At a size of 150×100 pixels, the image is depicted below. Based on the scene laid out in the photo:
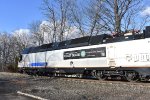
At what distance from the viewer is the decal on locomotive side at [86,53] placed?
80.7ft

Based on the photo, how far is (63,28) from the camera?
66938 mm

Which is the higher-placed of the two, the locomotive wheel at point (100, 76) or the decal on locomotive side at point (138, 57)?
the decal on locomotive side at point (138, 57)

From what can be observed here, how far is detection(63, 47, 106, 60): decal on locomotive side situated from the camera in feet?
80.7

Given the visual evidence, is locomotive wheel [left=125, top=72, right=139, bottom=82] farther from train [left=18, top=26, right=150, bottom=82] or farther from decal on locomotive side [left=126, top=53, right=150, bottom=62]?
decal on locomotive side [left=126, top=53, right=150, bottom=62]

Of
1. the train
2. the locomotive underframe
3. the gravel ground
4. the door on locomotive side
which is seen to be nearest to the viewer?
the gravel ground

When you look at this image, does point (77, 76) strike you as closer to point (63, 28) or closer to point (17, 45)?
point (63, 28)

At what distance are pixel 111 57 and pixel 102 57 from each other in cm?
111

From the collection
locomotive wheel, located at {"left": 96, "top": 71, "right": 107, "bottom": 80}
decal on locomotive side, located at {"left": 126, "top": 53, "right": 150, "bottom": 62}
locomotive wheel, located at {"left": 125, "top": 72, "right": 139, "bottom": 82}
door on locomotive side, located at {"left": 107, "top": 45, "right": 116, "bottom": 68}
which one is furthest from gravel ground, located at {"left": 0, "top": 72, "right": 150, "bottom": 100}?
locomotive wheel, located at {"left": 96, "top": 71, "right": 107, "bottom": 80}

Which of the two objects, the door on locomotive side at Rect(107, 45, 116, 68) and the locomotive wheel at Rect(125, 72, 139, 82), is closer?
the locomotive wheel at Rect(125, 72, 139, 82)

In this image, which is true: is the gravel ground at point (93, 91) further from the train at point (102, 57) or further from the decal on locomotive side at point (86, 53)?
the decal on locomotive side at point (86, 53)

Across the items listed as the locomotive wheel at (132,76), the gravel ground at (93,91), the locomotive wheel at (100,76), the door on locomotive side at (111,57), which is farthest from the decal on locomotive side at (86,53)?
the gravel ground at (93,91)

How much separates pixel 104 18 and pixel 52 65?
61.3ft

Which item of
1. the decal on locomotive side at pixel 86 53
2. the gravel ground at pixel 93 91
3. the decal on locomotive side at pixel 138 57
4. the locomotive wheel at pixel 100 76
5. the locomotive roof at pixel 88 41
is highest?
the locomotive roof at pixel 88 41

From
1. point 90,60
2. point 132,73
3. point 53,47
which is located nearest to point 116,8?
point 53,47
